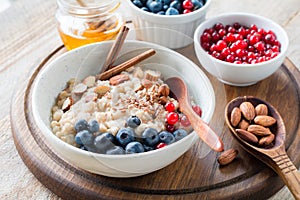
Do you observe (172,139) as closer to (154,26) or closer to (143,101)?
(143,101)

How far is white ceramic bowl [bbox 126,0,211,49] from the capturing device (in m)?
1.21

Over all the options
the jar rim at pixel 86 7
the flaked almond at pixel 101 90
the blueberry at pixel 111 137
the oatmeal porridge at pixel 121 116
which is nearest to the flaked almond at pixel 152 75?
the oatmeal porridge at pixel 121 116

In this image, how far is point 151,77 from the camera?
43.8 inches

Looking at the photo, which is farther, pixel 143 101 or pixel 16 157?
pixel 16 157

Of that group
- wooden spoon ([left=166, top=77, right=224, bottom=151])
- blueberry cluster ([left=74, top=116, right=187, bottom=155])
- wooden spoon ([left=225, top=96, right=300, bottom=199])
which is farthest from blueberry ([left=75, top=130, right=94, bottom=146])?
wooden spoon ([left=225, top=96, right=300, bottom=199])

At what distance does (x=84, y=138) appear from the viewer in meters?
0.96

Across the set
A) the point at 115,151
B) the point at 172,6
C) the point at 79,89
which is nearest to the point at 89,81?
the point at 79,89

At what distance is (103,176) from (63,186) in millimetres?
92

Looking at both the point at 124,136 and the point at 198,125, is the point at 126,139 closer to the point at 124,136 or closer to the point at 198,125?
the point at 124,136

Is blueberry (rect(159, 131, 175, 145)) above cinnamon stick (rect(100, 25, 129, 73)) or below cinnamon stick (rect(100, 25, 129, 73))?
below

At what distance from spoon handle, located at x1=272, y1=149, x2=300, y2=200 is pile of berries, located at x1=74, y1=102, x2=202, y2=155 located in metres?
A: 0.22

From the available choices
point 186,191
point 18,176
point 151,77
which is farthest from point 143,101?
point 18,176

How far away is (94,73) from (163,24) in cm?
27

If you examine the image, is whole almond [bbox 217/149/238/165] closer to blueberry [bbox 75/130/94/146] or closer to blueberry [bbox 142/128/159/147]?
blueberry [bbox 142/128/159/147]
